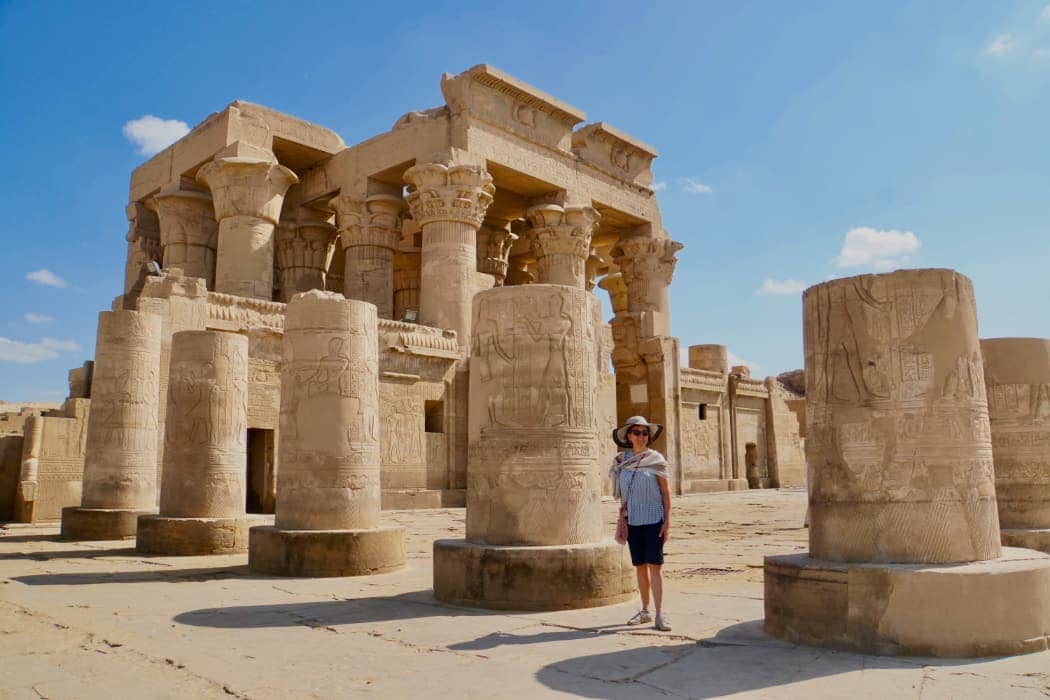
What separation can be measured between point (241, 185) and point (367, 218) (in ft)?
11.1

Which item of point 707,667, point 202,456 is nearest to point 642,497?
point 707,667

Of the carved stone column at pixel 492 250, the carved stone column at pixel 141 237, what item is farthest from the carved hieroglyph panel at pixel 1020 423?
the carved stone column at pixel 141 237

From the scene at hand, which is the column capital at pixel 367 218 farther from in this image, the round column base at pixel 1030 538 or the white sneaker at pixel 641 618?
the white sneaker at pixel 641 618

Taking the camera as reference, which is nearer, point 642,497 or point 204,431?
point 642,497

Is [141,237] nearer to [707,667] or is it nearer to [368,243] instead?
[368,243]

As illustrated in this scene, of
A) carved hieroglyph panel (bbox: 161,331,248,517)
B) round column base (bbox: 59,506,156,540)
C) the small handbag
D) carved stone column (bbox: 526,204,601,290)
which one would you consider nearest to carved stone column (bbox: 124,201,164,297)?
carved stone column (bbox: 526,204,601,290)

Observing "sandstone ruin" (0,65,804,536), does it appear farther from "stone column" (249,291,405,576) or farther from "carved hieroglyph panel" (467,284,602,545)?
"carved hieroglyph panel" (467,284,602,545)

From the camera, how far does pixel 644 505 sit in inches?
214

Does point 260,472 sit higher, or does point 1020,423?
point 1020,423

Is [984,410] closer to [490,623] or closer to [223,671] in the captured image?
[490,623]

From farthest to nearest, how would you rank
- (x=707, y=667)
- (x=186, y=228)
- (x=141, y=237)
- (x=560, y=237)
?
(x=141, y=237) → (x=560, y=237) → (x=186, y=228) → (x=707, y=667)

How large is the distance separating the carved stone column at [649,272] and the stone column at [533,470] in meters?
19.3

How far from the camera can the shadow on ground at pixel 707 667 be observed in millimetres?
3805

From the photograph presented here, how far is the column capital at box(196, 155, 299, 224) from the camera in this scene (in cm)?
1969
